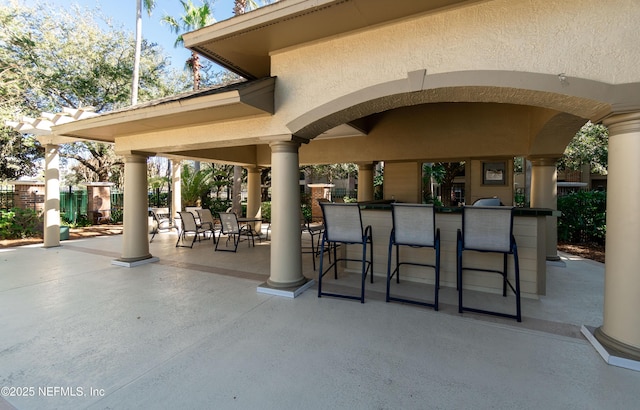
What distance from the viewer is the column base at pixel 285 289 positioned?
13.6 ft

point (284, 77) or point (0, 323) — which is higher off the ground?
point (284, 77)

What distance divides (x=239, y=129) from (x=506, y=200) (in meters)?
8.04

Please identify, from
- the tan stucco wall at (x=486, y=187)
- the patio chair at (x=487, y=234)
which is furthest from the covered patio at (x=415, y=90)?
the tan stucco wall at (x=486, y=187)

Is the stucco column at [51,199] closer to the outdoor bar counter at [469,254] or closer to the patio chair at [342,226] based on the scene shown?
the patio chair at [342,226]

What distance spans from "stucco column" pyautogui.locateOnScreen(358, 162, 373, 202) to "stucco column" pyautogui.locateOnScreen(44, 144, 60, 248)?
8891mm

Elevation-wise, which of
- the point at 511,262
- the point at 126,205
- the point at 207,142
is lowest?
the point at 511,262

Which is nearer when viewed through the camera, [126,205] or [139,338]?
[139,338]

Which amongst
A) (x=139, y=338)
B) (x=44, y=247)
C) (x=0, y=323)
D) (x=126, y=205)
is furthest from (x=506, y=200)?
(x=44, y=247)

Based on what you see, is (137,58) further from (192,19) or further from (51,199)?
(51,199)

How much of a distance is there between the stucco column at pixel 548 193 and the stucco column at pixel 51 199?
12.5 metres

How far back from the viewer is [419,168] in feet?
31.4

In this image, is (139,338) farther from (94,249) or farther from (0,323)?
(94,249)

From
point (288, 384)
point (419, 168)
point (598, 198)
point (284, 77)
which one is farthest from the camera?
point (419, 168)

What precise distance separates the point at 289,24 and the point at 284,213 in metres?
2.51
